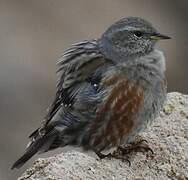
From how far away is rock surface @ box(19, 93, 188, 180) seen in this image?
20.3 feet

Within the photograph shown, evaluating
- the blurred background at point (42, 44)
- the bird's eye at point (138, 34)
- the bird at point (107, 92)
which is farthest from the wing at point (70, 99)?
the blurred background at point (42, 44)

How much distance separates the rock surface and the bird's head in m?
0.52

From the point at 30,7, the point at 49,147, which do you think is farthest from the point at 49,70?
the point at 49,147

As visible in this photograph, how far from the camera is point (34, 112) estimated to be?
12789mm

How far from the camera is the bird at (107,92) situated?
24.1ft

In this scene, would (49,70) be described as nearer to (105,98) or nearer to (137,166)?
(105,98)

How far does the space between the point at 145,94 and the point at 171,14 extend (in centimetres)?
967

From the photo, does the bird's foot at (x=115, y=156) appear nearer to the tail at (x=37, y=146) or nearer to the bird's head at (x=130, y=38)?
the tail at (x=37, y=146)

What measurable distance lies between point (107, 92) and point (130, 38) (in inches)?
22.6

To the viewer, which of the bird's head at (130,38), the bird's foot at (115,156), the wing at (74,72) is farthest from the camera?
the bird's head at (130,38)

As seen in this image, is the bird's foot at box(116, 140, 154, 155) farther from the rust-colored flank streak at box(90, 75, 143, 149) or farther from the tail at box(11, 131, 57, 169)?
the tail at box(11, 131, 57, 169)

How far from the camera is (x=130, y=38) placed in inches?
307

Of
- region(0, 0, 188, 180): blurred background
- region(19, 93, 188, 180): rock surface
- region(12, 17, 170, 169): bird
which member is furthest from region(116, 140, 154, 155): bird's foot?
region(0, 0, 188, 180): blurred background

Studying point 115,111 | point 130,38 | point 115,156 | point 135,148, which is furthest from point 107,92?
point 115,156
